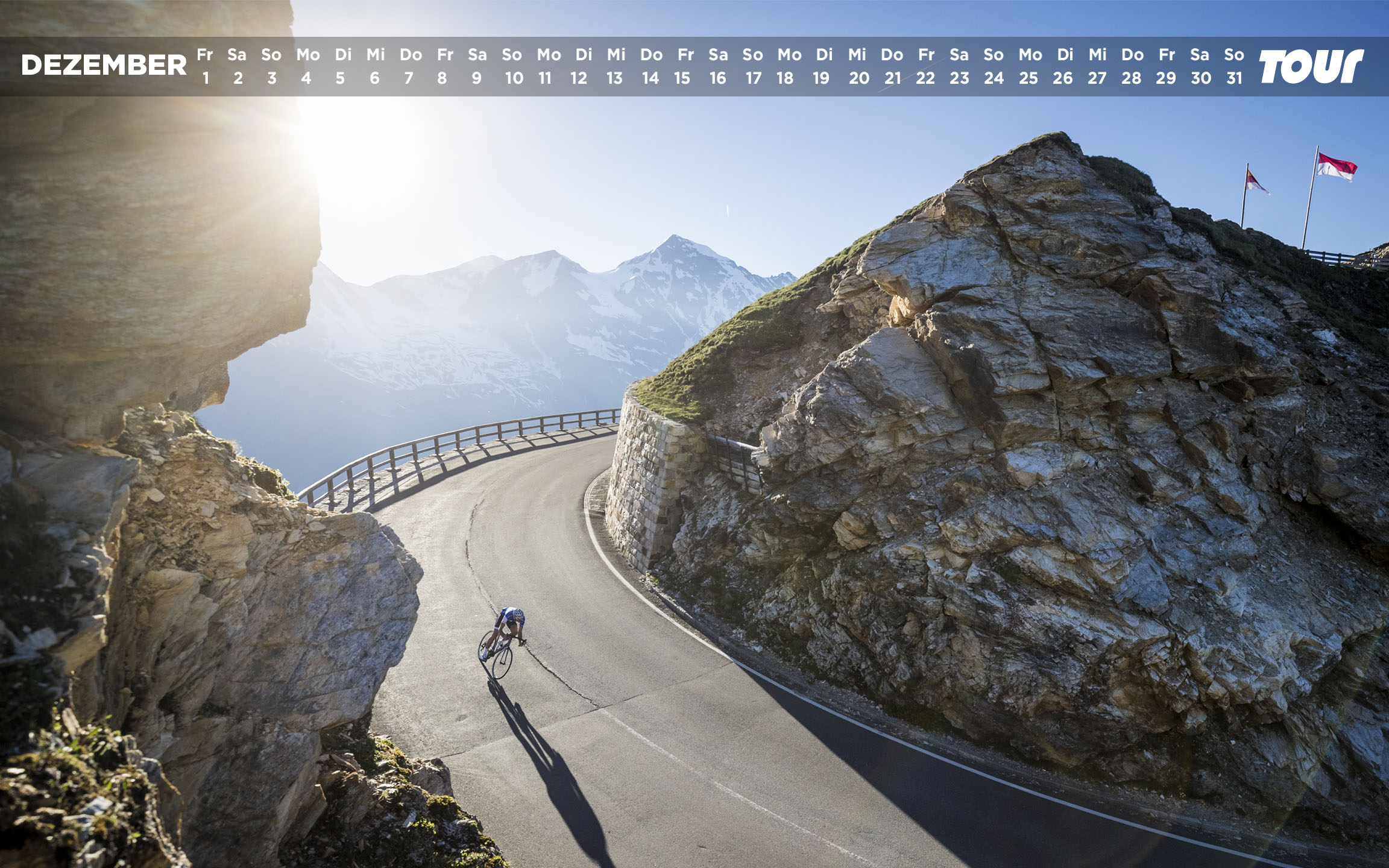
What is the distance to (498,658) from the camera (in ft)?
A: 51.7

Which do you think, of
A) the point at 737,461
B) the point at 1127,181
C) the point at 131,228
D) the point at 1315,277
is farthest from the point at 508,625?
the point at 1315,277

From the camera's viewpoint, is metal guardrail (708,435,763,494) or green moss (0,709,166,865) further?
metal guardrail (708,435,763,494)

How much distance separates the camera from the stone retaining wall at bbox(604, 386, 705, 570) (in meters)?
22.0

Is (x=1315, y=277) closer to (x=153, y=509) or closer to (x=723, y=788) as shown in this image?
(x=723, y=788)

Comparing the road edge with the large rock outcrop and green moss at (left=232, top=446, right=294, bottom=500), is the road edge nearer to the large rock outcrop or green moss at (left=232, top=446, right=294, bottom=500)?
the large rock outcrop

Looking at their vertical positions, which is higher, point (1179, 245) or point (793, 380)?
point (1179, 245)

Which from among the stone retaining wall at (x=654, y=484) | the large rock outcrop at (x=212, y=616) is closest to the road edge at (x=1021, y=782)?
the stone retaining wall at (x=654, y=484)

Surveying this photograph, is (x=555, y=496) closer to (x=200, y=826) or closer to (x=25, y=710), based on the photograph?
(x=200, y=826)

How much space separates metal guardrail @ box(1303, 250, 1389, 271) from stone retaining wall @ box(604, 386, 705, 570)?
77.5 ft

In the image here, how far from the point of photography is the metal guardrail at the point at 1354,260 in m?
23.4

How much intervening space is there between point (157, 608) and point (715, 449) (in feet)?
54.6

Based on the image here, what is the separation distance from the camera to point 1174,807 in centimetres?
1270

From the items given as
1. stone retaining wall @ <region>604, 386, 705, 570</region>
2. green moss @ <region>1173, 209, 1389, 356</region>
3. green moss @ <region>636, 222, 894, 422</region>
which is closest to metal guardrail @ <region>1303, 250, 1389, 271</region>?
green moss @ <region>1173, 209, 1389, 356</region>

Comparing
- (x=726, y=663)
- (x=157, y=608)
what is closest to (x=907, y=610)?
(x=726, y=663)
